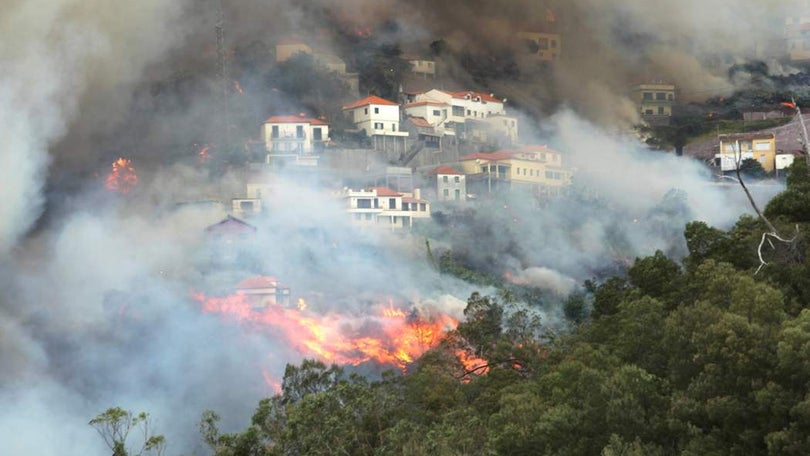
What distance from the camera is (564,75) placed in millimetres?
53031

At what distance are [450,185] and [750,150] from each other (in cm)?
1012

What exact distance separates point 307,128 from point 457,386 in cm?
1989

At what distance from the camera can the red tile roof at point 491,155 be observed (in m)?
47.1

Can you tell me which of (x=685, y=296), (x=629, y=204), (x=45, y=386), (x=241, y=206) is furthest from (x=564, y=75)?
(x=685, y=296)

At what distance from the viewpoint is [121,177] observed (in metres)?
43.5

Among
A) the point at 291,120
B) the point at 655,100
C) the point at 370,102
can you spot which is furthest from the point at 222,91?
the point at 655,100

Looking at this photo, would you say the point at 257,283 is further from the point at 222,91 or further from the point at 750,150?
the point at 750,150

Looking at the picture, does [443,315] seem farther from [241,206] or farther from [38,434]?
[38,434]

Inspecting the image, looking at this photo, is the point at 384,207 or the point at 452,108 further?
the point at 452,108

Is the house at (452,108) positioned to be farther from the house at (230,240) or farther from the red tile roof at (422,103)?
the house at (230,240)

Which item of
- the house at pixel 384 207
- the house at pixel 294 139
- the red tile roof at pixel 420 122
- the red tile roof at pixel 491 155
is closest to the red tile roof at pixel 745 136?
the red tile roof at pixel 491 155

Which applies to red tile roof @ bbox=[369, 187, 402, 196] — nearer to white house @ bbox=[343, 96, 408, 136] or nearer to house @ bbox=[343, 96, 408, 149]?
house @ bbox=[343, 96, 408, 149]

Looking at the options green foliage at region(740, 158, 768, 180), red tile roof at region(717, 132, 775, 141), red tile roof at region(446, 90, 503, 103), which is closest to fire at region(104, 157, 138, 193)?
red tile roof at region(446, 90, 503, 103)

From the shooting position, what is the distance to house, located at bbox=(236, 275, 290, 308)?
3878 centimetres
